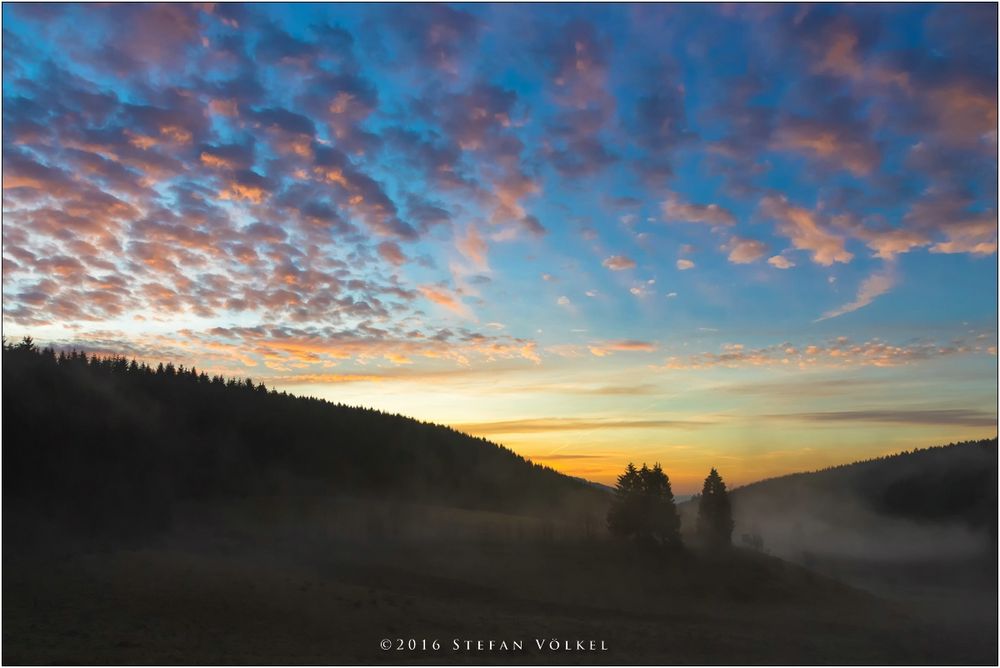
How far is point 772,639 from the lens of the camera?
150ft

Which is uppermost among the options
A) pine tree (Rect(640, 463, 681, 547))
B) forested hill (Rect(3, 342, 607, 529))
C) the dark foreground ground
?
forested hill (Rect(3, 342, 607, 529))

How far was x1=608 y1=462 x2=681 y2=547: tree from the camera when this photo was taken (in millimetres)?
86312

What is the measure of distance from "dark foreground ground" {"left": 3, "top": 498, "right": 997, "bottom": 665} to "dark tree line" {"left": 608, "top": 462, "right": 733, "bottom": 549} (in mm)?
3441

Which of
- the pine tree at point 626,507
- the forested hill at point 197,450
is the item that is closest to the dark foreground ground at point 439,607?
the pine tree at point 626,507

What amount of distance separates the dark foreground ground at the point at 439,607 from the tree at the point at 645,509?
3.41 m

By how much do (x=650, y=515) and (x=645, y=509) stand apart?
99cm

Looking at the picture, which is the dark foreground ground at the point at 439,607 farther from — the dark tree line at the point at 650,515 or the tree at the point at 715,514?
the tree at the point at 715,514

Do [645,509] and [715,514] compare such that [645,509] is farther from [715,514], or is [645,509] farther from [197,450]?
[197,450]

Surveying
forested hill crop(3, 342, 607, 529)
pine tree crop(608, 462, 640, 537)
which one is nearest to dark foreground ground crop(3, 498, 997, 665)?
pine tree crop(608, 462, 640, 537)

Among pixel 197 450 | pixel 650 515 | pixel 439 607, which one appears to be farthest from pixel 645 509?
pixel 197 450

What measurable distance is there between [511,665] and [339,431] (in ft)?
404

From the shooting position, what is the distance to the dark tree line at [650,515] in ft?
283

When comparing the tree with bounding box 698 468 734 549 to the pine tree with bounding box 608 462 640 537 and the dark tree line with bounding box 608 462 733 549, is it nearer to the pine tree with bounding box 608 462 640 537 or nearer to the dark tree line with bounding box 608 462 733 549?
the dark tree line with bounding box 608 462 733 549

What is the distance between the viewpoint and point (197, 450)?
392ft
